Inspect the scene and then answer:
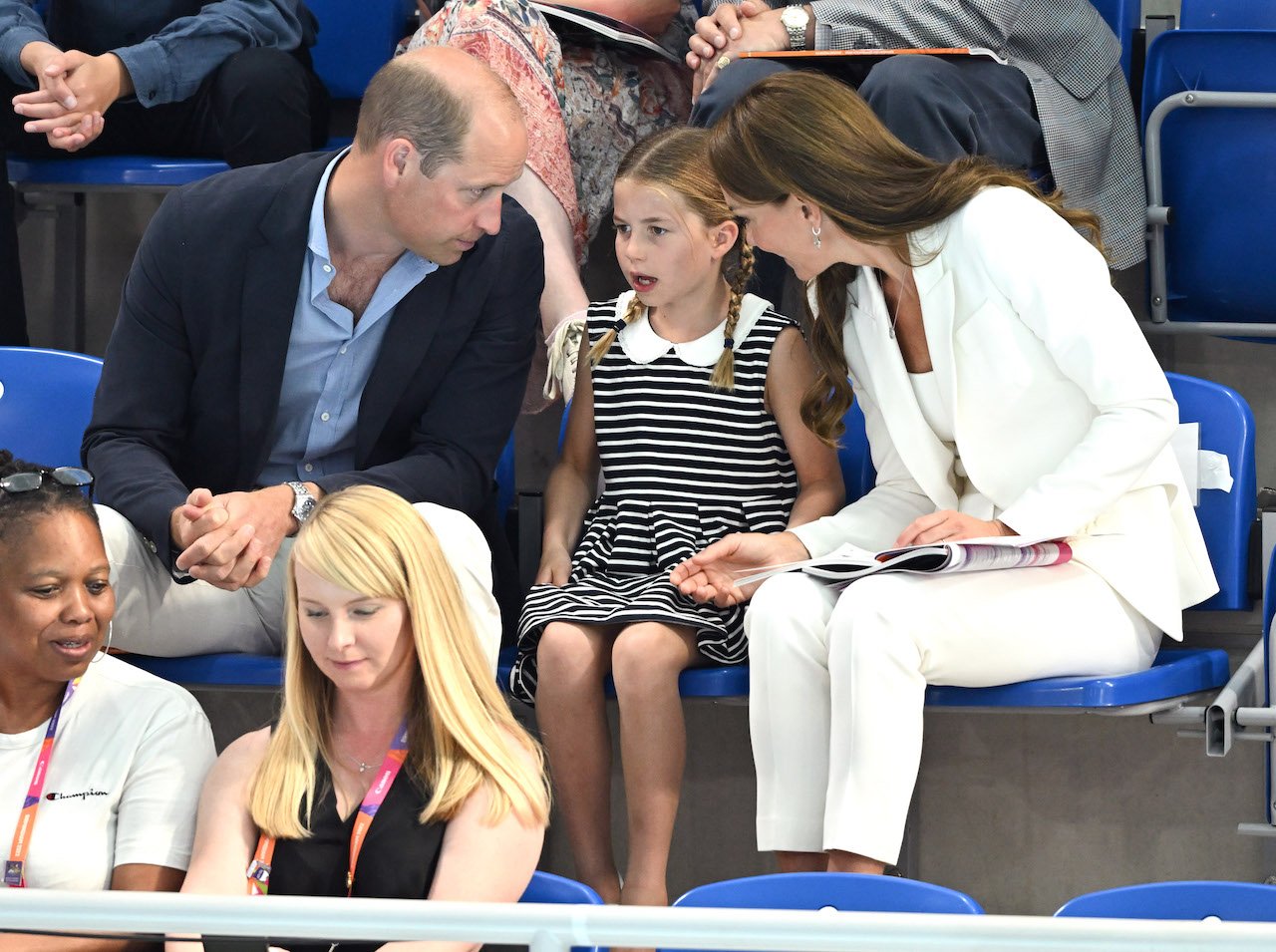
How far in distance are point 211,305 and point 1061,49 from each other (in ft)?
4.59

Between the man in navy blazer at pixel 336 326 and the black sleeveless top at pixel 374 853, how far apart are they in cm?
63

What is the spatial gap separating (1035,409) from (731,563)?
0.46 m

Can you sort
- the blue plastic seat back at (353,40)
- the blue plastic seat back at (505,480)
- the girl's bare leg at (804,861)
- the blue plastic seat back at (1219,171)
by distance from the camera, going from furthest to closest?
the blue plastic seat back at (353,40), the blue plastic seat back at (505,480), the blue plastic seat back at (1219,171), the girl's bare leg at (804,861)

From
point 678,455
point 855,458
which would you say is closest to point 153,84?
point 678,455

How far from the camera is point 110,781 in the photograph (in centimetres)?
202

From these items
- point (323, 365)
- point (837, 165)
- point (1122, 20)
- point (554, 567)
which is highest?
point (1122, 20)

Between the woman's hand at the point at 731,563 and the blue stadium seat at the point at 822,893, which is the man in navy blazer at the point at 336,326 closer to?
the woman's hand at the point at 731,563

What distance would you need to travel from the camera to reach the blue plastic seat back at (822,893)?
1.74 m

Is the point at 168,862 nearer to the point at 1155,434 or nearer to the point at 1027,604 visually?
the point at 1027,604

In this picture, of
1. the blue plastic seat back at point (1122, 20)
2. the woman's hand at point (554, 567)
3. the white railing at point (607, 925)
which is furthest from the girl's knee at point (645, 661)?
the blue plastic seat back at point (1122, 20)

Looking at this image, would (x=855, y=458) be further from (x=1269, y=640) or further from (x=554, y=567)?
(x=1269, y=640)

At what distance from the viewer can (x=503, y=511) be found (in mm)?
2975

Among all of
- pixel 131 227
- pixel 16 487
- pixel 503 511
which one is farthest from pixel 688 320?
pixel 131 227

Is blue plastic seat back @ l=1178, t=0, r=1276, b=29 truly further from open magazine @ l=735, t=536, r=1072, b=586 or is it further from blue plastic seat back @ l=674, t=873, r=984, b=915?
blue plastic seat back @ l=674, t=873, r=984, b=915
